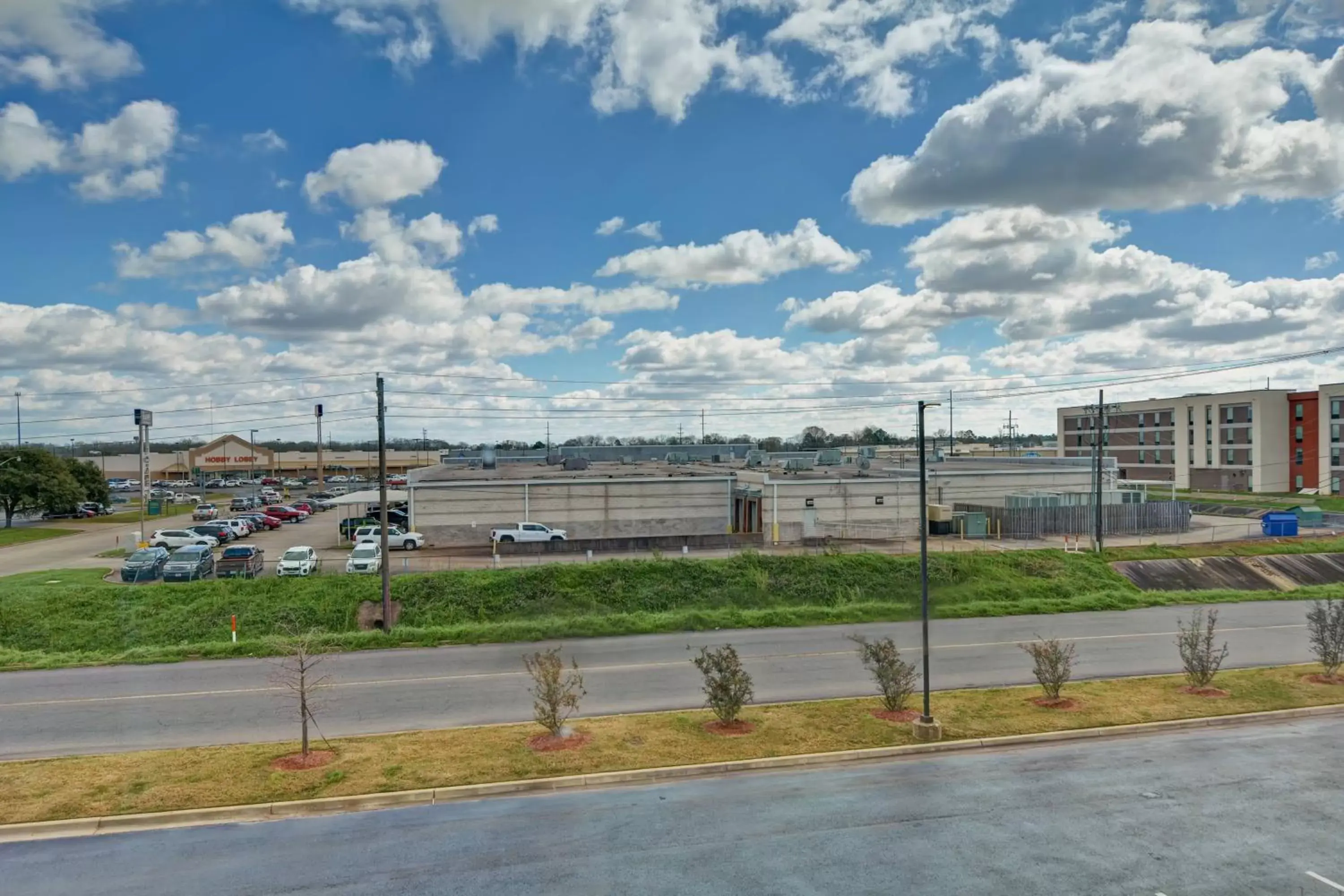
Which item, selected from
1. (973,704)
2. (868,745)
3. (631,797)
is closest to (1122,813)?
(868,745)

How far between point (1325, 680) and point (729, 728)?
48.8ft

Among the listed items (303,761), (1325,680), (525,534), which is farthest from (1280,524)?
(303,761)

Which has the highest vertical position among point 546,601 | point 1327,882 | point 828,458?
point 828,458

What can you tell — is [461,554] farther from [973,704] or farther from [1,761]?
[973,704]

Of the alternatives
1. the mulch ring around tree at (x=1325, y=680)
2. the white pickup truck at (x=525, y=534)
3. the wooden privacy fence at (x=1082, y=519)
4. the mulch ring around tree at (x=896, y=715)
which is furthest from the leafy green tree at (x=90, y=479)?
the mulch ring around tree at (x=1325, y=680)

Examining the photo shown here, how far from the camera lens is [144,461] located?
55094 millimetres

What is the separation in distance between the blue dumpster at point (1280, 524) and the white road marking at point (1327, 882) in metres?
44.3

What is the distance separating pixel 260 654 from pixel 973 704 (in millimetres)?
19600

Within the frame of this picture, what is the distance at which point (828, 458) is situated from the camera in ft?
223

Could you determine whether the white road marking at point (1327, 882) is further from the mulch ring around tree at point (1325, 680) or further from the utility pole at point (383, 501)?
the utility pole at point (383, 501)

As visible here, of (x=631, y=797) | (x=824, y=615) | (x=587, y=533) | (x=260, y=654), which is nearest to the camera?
(x=631, y=797)

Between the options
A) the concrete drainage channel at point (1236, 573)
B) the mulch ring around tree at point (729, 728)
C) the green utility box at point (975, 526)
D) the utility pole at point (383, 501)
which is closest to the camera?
the mulch ring around tree at point (729, 728)

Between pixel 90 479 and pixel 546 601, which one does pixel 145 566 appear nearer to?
pixel 546 601

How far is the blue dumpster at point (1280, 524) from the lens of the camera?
45.3 m
